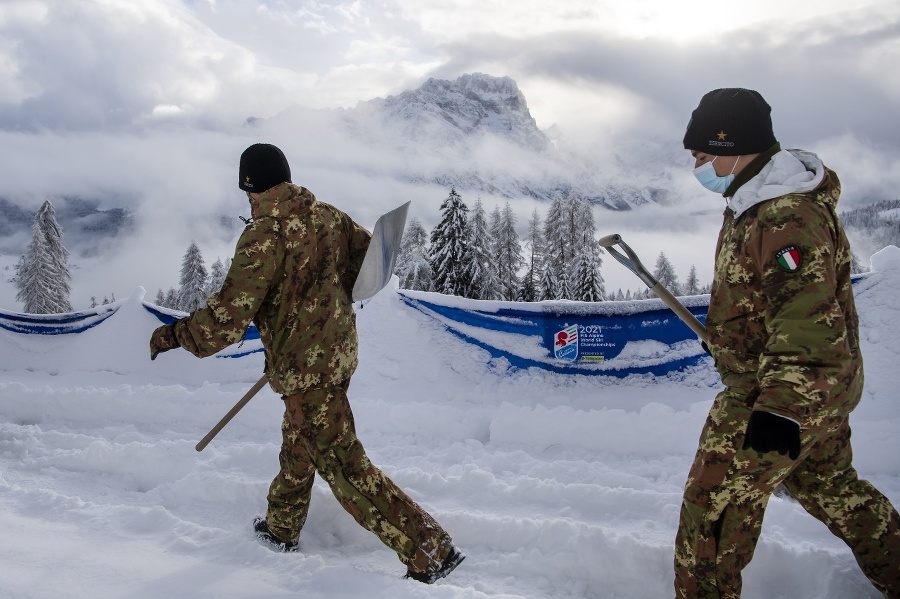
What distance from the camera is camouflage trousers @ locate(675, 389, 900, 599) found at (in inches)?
101

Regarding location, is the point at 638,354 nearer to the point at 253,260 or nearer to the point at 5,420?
the point at 253,260

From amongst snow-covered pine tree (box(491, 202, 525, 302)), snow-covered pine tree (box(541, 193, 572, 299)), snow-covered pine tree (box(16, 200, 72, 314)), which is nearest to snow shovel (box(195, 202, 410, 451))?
snow-covered pine tree (box(16, 200, 72, 314))

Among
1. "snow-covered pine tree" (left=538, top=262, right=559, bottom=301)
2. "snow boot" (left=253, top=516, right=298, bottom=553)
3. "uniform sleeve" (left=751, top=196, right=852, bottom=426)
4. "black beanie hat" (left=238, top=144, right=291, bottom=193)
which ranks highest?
"snow-covered pine tree" (left=538, top=262, right=559, bottom=301)

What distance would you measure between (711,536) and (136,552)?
2506mm

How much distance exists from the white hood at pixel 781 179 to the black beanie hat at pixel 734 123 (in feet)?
0.41

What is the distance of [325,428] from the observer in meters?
3.42

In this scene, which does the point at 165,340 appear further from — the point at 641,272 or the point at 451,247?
the point at 451,247

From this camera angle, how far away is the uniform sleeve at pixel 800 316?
2.26 m

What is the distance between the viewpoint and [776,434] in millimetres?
2258

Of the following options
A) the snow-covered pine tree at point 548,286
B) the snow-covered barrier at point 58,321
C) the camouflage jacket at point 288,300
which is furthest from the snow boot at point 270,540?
the snow-covered pine tree at point 548,286

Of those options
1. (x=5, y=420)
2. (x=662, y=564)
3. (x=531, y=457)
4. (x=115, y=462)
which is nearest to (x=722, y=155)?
(x=662, y=564)

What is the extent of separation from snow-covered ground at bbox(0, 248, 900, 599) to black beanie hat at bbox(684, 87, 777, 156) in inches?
83.9

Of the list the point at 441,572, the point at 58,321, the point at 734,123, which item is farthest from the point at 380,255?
the point at 58,321

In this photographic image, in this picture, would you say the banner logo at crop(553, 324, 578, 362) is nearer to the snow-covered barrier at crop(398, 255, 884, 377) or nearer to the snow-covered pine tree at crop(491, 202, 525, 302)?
the snow-covered barrier at crop(398, 255, 884, 377)
